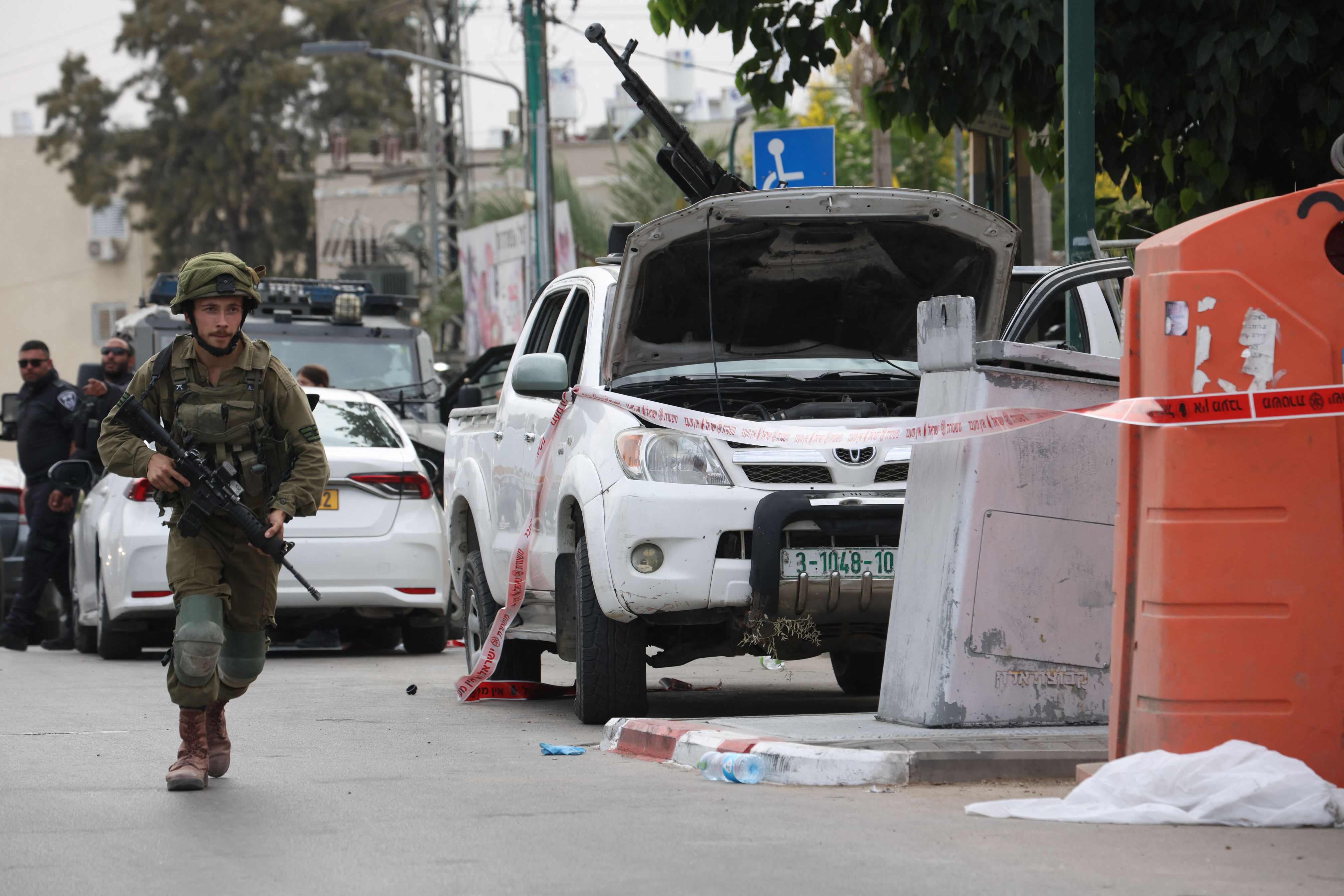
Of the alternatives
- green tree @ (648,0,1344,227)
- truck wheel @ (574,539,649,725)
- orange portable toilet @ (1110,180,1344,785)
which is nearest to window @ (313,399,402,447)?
green tree @ (648,0,1344,227)

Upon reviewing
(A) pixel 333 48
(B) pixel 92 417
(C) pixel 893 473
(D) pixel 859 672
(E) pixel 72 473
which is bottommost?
(D) pixel 859 672

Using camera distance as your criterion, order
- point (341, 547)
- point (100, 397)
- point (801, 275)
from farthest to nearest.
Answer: point (100, 397), point (341, 547), point (801, 275)

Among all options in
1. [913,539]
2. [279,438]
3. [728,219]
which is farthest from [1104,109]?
[279,438]

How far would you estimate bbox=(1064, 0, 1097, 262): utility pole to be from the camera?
909 cm

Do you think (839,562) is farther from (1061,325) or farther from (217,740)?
(1061,325)

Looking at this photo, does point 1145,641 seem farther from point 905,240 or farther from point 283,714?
point 283,714

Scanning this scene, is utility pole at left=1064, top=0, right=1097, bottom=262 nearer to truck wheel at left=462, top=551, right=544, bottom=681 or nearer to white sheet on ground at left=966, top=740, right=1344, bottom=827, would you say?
truck wheel at left=462, top=551, right=544, bottom=681

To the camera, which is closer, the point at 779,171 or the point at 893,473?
the point at 893,473

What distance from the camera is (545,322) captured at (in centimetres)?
969

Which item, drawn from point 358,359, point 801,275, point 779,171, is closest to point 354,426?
point 779,171

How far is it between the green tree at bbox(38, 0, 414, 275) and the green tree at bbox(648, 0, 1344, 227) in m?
42.3

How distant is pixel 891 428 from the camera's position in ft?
24.3

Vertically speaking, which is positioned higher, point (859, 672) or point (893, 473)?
point (893, 473)

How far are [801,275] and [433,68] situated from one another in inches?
1139
